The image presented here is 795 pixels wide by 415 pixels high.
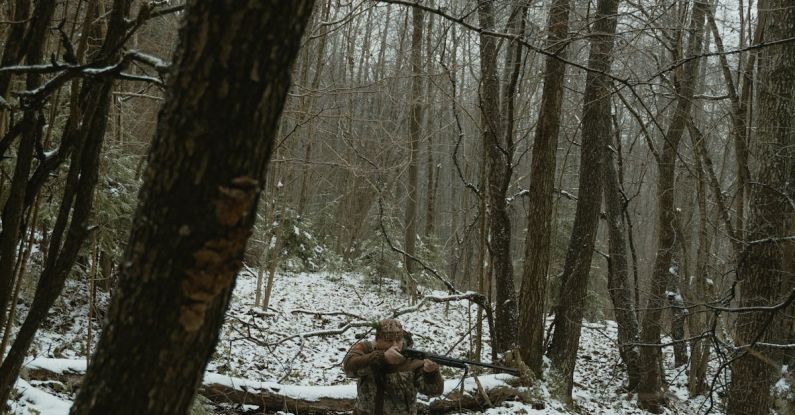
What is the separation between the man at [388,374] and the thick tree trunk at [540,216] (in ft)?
13.4

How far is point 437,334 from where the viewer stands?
1221 centimetres

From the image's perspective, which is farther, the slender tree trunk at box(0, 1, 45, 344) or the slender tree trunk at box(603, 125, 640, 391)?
the slender tree trunk at box(603, 125, 640, 391)

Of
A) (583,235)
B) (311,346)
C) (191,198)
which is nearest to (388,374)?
(191,198)

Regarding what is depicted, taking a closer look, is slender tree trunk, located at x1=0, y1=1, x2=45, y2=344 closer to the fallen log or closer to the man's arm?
the man's arm

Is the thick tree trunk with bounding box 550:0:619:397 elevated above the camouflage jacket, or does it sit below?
above

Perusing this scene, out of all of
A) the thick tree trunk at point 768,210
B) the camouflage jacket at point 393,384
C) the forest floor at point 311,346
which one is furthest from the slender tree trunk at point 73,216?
the thick tree trunk at point 768,210

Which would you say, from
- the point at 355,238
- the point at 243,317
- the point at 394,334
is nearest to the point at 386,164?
the point at 355,238

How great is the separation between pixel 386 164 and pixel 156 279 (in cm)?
1557

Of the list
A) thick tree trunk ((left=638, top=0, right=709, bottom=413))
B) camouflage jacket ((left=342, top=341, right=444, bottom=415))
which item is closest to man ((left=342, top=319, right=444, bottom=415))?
camouflage jacket ((left=342, top=341, right=444, bottom=415))

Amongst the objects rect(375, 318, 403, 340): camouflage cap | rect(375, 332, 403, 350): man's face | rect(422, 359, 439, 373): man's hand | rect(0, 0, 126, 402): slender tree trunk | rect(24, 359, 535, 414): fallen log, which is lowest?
rect(24, 359, 535, 414): fallen log

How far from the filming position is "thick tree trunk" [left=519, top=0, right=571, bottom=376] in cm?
854

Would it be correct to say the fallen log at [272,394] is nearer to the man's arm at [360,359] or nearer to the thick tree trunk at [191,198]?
the man's arm at [360,359]

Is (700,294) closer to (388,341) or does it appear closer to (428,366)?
(428,366)

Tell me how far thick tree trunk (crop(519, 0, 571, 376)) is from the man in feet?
13.4
